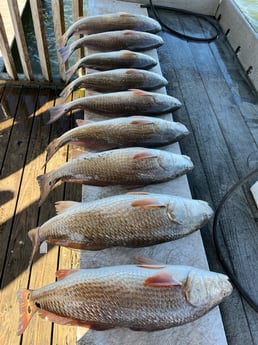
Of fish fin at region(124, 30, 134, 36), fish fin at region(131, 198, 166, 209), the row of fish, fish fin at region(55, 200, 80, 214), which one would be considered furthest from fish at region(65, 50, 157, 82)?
fish fin at region(131, 198, 166, 209)

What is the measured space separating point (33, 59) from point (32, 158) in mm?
2970

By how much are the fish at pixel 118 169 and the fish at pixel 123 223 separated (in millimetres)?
213

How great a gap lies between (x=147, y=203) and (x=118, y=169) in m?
0.35

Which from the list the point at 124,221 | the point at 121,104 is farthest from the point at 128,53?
the point at 124,221

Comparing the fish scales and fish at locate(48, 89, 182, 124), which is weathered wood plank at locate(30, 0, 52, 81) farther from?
the fish scales

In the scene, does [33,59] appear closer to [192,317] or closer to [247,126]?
[247,126]

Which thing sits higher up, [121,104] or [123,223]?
[121,104]

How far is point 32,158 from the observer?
3049 mm

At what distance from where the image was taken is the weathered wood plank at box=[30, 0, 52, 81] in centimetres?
321

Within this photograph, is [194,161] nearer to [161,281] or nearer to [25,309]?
[161,281]

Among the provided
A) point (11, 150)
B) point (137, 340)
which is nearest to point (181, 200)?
point (137, 340)

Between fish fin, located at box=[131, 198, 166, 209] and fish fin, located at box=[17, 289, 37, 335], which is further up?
fish fin, located at box=[131, 198, 166, 209]

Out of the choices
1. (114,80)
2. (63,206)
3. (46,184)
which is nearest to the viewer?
(63,206)

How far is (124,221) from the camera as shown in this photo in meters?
1.64
